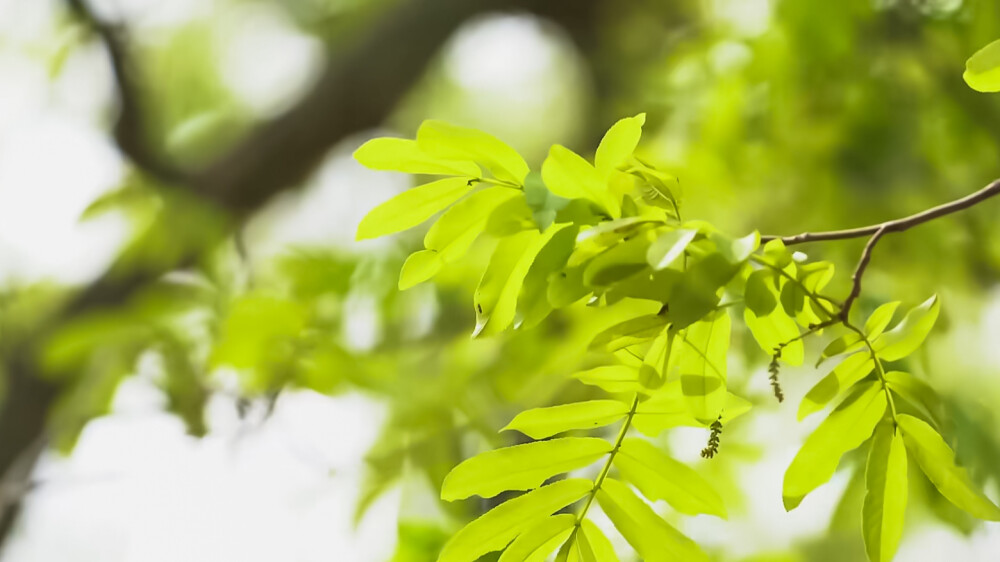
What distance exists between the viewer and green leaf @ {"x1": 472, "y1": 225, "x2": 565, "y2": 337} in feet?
0.79

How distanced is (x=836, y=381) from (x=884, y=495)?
1.5 inches

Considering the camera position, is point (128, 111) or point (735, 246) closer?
point (735, 246)

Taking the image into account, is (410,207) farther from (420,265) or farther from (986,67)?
(986,67)

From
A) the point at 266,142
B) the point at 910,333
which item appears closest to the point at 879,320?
the point at 910,333

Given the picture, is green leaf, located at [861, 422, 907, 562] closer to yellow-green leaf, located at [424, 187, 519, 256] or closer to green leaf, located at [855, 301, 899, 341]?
green leaf, located at [855, 301, 899, 341]

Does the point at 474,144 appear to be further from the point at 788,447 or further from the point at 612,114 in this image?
→ the point at 612,114

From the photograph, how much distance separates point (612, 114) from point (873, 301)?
0.44 m

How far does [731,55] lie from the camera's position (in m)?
0.76

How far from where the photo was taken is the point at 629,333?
0.24 m

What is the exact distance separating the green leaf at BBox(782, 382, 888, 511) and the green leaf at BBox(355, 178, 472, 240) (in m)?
0.14

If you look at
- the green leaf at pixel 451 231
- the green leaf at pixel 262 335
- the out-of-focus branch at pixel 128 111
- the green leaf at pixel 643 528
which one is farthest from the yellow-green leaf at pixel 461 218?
the out-of-focus branch at pixel 128 111

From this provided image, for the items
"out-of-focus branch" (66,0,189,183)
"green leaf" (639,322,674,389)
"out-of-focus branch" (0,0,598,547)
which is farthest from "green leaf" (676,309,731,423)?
"out-of-focus branch" (66,0,189,183)

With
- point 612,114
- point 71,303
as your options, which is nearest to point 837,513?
point 612,114

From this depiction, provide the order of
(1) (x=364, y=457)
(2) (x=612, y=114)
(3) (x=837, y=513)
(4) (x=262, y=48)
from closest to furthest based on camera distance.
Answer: (3) (x=837, y=513)
(1) (x=364, y=457)
(2) (x=612, y=114)
(4) (x=262, y=48)
